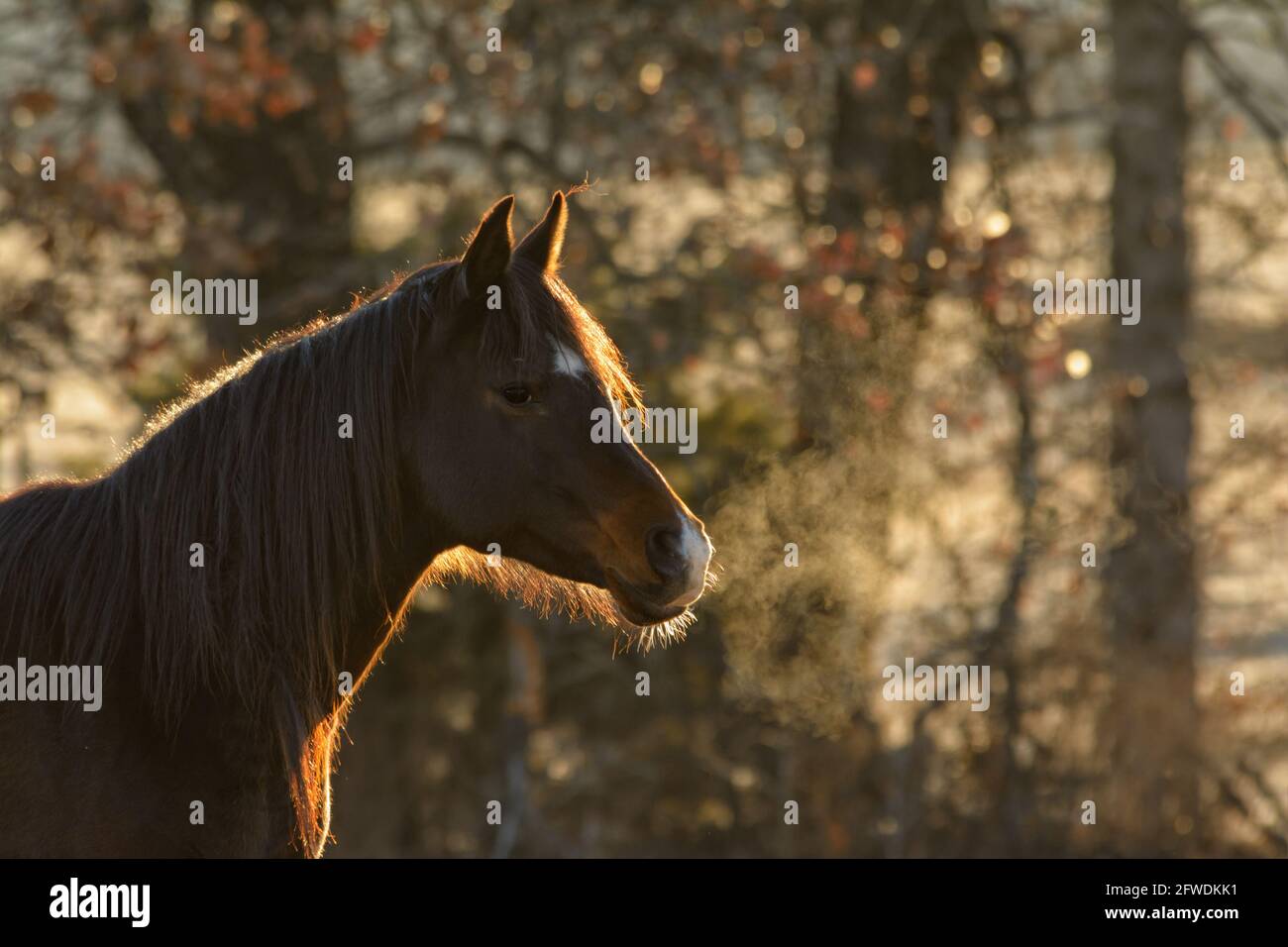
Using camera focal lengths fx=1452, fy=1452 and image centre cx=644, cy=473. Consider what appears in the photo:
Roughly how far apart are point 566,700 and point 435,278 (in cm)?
750

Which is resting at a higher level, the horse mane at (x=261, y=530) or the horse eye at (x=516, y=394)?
the horse eye at (x=516, y=394)

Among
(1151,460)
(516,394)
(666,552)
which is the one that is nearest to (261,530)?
(516,394)

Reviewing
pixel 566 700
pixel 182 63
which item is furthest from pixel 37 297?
pixel 566 700

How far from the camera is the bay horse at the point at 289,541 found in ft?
10.7

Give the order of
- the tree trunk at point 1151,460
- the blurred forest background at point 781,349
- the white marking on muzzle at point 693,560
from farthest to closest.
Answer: the blurred forest background at point 781,349 < the tree trunk at point 1151,460 < the white marking on muzzle at point 693,560

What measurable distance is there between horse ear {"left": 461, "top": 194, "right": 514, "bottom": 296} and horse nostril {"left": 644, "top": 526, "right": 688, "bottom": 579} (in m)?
0.73

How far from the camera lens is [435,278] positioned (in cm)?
355

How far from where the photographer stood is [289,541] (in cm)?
342

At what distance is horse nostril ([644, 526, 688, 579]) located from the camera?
133 inches

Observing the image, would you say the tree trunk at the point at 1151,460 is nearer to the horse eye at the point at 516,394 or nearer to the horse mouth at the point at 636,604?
the horse mouth at the point at 636,604

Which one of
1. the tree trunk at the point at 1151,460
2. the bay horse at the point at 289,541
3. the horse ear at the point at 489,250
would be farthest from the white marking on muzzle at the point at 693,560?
the tree trunk at the point at 1151,460

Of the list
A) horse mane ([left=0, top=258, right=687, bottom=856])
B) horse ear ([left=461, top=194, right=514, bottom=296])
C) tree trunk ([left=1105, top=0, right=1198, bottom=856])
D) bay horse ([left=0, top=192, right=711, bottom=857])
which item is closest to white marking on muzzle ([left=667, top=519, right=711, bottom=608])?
bay horse ([left=0, top=192, right=711, bottom=857])

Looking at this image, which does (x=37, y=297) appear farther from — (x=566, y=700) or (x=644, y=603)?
(x=644, y=603)

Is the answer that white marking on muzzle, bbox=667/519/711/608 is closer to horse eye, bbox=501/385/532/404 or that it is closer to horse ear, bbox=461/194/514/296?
horse eye, bbox=501/385/532/404
